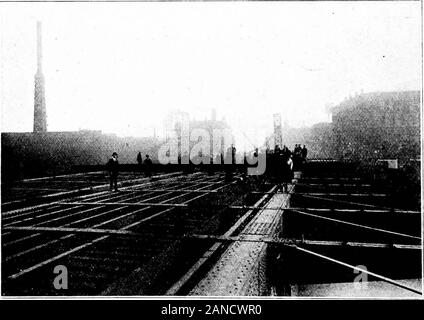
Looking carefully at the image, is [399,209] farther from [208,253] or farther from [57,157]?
[57,157]

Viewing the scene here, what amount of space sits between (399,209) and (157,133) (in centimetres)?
4238

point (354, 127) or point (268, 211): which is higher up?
point (354, 127)

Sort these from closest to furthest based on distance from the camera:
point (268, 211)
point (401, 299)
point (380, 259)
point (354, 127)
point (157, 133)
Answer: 1. point (401, 299)
2. point (380, 259)
3. point (268, 211)
4. point (354, 127)
5. point (157, 133)

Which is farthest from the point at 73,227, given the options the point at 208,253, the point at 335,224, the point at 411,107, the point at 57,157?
the point at 411,107

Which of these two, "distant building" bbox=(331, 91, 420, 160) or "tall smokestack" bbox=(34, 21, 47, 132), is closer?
"distant building" bbox=(331, 91, 420, 160)

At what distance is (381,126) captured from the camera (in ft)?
127

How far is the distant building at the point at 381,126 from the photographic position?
36.1 meters

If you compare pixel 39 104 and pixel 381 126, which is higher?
pixel 39 104

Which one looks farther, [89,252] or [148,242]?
[148,242]

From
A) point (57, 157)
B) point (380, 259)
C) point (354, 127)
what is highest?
point (354, 127)

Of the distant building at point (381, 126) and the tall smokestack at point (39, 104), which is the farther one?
the tall smokestack at point (39, 104)

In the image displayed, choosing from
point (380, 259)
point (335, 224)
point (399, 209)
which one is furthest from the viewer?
point (399, 209)

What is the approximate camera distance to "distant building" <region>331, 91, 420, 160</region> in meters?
36.1
